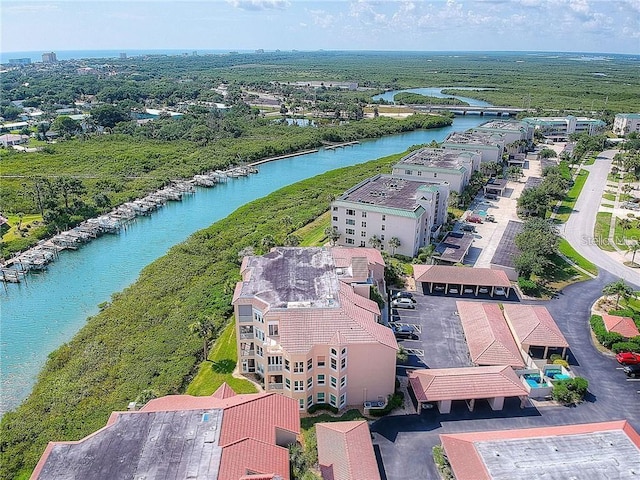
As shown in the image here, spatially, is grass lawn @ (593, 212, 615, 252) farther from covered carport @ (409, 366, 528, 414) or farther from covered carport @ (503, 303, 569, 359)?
covered carport @ (409, 366, 528, 414)

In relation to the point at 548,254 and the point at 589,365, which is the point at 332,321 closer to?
the point at 589,365

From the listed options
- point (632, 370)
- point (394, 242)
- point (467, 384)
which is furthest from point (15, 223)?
point (632, 370)

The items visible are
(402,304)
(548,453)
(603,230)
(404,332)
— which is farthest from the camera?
(603,230)

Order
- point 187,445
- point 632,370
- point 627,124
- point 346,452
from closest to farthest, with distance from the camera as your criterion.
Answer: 1. point 187,445
2. point 346,452
3. point 632,370
4. point 627,124

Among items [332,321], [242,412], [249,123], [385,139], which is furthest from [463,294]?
[249,123]

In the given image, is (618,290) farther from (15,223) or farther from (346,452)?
(15,223)

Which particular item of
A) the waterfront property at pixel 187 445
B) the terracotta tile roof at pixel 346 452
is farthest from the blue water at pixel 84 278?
the terracotta tile roof at pixel 346 452

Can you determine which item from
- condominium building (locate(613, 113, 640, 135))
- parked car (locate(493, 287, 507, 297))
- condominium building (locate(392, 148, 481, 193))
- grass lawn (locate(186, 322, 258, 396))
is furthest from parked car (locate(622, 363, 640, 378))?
condominium building (locate(613, 113, 640, 135))
